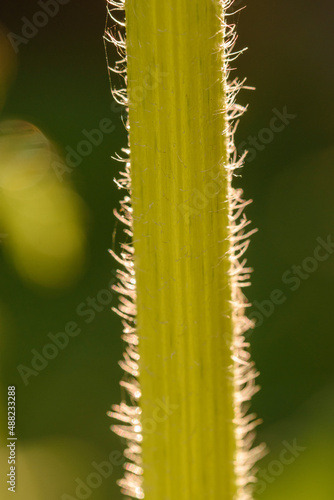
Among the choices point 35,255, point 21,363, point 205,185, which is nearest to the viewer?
point 205,185

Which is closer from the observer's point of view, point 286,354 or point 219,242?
point 219,242

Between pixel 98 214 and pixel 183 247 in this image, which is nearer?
pixel 183 247

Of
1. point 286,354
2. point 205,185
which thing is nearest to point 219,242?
point 205,185

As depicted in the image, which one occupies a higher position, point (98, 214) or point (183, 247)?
point (98, 214)

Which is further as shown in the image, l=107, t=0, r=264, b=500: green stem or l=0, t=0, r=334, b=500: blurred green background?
l=0, t=0, r=334, b=500: blurred green background

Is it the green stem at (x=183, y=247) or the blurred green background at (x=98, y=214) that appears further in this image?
the blurred green background at (x=98, y=214)

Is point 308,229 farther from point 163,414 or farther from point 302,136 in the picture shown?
point 163,414

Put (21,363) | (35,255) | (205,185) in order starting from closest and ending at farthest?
(205,185) → (21,363) → (35,255)

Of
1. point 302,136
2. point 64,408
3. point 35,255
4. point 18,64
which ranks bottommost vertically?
point 64,408
